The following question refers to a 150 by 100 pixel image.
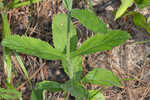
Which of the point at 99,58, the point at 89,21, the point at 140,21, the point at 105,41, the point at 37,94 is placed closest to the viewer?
the point at 89,21

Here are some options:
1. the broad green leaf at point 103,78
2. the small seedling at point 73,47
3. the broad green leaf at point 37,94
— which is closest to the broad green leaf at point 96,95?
the small seedling at point 73,47

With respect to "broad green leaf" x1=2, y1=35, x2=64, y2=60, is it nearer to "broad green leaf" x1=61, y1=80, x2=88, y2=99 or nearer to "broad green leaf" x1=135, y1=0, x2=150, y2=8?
"broad green leaf" x1=61, y1=80, x2=88, y2=99

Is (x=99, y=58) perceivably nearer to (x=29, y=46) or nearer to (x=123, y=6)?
(x=123, y=6)

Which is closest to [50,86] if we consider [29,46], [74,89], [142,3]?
[74,89]

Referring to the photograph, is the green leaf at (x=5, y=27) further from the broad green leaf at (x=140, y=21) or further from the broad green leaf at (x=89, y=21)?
the broad green leaf at (x=140, y=21)

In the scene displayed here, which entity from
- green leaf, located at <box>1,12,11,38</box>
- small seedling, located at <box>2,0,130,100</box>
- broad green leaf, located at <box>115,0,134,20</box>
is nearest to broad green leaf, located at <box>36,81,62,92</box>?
small seedling, located at <box>2,0,130,100</box>

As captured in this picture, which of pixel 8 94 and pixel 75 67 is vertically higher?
pixel 75 67
